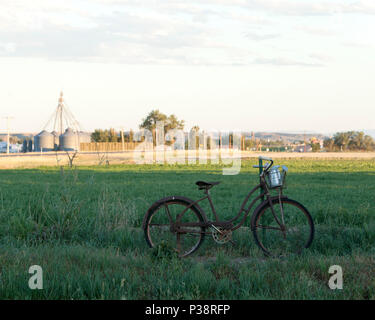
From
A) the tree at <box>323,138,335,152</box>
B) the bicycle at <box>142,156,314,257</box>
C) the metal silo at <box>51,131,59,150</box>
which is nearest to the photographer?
the bicycle at <box>142,156,314,257</box>

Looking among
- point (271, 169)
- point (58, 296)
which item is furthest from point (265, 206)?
point (58, 296)

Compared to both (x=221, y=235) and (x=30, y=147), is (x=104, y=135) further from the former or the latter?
(x=221, y=235)

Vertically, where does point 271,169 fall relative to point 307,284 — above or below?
above

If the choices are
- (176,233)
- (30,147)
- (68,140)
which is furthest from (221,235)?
(30,147)

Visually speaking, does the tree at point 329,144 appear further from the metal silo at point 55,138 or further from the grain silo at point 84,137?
the metal silo at point 55,138

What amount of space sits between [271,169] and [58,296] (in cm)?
326

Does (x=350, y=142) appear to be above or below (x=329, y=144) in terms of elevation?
above

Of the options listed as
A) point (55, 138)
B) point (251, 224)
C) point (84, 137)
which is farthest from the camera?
point (84, 137)

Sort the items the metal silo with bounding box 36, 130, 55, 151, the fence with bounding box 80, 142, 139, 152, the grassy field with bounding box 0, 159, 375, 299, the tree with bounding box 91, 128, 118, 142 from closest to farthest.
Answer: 1. the grassy field with bounding box 0, 159, 375, 299
2. the fence with bounding box 80, 142, 139, 152
3. the metal silo with bounding box 36, 130, 55, 151
4. the tree with bounding box 91, 128, 118, 142

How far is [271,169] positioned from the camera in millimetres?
6398

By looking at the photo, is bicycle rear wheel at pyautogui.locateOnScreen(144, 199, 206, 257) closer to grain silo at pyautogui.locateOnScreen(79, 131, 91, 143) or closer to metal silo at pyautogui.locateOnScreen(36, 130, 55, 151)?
grain silo at pyautogui.locateOnScreen(79, 131, 91, 143)

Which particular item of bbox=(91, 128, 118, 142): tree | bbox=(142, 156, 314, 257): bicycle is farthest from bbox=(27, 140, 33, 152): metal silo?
bbox=(142, 156, 314, 257): bicycle

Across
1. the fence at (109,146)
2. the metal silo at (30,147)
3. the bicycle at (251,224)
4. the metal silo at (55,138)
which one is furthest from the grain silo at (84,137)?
the bicycle at (251,224)
